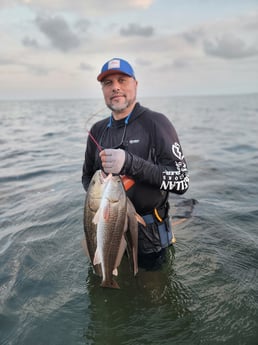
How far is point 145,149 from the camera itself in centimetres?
418

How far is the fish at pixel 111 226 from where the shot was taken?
3240 mm

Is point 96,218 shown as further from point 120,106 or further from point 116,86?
point 116,86

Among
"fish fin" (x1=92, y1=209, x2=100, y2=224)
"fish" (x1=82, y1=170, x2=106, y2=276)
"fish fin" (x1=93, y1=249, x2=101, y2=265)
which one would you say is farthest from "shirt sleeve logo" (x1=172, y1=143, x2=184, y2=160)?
"fish fin" (x1=93, y1=249, x2=101, y2=265)

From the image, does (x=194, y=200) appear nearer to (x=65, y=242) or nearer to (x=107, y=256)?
(x=65, y=242)

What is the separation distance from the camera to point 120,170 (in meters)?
3.46

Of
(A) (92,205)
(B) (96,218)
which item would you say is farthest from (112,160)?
(B) (96,218)

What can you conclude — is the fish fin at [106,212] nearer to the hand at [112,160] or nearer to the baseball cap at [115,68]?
the hand at [112,160]

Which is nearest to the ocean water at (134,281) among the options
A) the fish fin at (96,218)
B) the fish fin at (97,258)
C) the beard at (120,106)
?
the beard at (120,106)

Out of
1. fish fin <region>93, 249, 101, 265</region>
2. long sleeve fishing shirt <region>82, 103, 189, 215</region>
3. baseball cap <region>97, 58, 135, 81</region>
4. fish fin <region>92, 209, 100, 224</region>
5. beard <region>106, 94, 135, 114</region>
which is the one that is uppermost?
baseball cap <region>97, 58, 135, 81</region>

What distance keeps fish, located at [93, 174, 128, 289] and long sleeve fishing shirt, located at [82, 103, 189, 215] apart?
1.61 ft

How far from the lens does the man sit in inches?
157

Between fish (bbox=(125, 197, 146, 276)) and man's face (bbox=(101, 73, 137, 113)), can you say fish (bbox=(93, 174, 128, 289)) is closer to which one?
fish (bbox=(125, 197, 146, 276))

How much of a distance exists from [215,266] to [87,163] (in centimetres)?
296

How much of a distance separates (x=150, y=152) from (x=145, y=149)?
76mm
